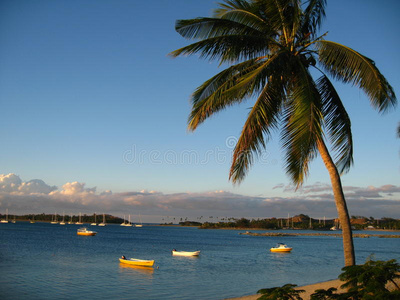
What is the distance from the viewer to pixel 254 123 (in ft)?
29.0

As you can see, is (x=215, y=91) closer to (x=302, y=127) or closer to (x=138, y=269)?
(x=302, y=127)

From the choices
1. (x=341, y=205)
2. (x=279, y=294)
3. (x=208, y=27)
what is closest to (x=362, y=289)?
(x=279, y=294)

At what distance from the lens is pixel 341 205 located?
872 cm

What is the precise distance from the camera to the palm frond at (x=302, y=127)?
8117 millimetres

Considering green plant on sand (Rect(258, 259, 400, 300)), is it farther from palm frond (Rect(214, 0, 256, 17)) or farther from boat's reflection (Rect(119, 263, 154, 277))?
boat's reflection (Rect(119, 263, 154, 277))

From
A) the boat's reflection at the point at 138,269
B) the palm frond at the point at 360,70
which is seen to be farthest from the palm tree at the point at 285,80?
the boat's reflection at the point at 138,269

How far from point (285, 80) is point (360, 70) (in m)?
1.87

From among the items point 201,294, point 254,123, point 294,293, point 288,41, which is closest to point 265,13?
point 288,41

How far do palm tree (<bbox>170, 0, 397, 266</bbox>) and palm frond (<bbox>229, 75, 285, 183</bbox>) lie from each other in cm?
2

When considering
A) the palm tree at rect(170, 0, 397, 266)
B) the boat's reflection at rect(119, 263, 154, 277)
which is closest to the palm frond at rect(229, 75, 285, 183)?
the palm tree at rect(170, 0, 397, 266)

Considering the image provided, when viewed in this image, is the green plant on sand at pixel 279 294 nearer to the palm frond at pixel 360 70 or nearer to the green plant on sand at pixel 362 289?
the green plant on sand at pixel 362 289

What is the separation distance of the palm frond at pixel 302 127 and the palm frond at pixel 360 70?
2.50 feet

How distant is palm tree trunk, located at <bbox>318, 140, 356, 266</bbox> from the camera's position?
851cm

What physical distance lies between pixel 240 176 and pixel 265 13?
488 cm
